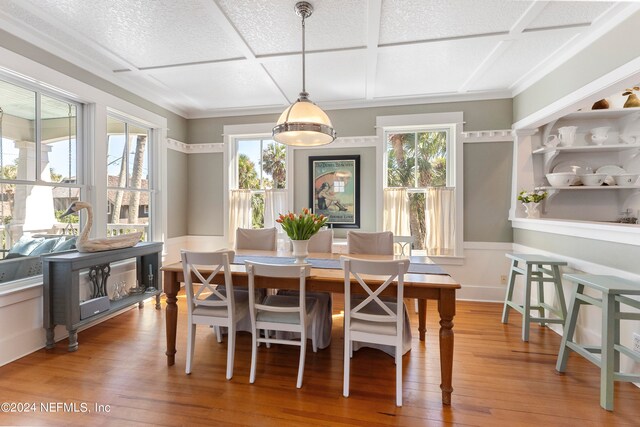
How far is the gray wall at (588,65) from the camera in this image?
2.17 m

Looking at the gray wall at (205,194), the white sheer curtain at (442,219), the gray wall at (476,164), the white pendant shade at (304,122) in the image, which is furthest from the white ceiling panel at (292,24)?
the gray wall at (205,194)

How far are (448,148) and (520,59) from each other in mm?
1319

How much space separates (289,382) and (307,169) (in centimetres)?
292

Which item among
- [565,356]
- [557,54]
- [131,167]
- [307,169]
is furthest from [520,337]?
[131,167]

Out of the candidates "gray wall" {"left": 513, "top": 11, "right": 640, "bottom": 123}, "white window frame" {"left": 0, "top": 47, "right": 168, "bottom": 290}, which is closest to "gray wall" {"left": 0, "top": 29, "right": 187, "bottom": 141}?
"white window frame" {"left": 0, "top": 47, "right": 168, "bottom": 290}

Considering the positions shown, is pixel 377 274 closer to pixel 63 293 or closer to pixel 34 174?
pixel 63 293

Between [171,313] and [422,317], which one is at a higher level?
[171,313]

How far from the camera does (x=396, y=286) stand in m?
2.05

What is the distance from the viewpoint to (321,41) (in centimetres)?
271

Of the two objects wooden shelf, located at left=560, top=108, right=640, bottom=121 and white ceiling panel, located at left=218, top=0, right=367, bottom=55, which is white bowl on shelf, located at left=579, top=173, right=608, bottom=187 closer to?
wooden shelf, located at left=560, top=108, right=640, bottom=121

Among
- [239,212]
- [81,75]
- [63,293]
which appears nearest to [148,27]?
[81,75]

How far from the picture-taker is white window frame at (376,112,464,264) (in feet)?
13.2

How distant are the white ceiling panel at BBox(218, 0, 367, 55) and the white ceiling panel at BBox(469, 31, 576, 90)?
4.69 ft

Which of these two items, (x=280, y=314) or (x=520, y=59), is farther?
(x=520, y=59)
